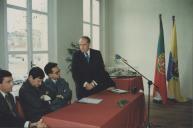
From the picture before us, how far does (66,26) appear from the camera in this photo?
527 centimetres

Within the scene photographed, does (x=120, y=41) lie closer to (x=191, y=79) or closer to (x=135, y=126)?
(x=191, y=79)

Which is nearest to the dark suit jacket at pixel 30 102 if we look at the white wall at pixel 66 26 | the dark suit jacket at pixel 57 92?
the dark suit jacket at pixel 57 92

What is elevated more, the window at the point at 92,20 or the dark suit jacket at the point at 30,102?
the window at the point at 92,20

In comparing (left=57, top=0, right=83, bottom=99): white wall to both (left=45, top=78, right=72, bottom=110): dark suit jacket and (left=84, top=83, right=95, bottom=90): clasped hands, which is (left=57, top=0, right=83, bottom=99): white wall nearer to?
(left=45, top=78, right=72, bottom=110): dark suit jacket

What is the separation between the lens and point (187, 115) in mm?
5109

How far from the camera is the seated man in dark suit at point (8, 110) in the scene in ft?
7.44

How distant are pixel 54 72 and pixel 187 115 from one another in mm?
3159

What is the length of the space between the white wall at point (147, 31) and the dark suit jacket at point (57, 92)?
415 centimetres

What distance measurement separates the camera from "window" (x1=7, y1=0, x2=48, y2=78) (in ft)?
13.4

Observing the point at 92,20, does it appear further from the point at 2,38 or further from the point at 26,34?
the point at 2,38

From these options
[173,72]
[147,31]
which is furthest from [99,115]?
[147,31]

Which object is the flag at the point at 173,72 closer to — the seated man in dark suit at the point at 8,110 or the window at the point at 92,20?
the window at the point at 92,20

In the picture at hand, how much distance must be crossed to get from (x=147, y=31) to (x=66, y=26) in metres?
2.70

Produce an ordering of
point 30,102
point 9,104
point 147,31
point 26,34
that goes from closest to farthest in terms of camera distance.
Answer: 1. point 9,104
2. point 30,102
3. point 26,34
4. point 147,31
